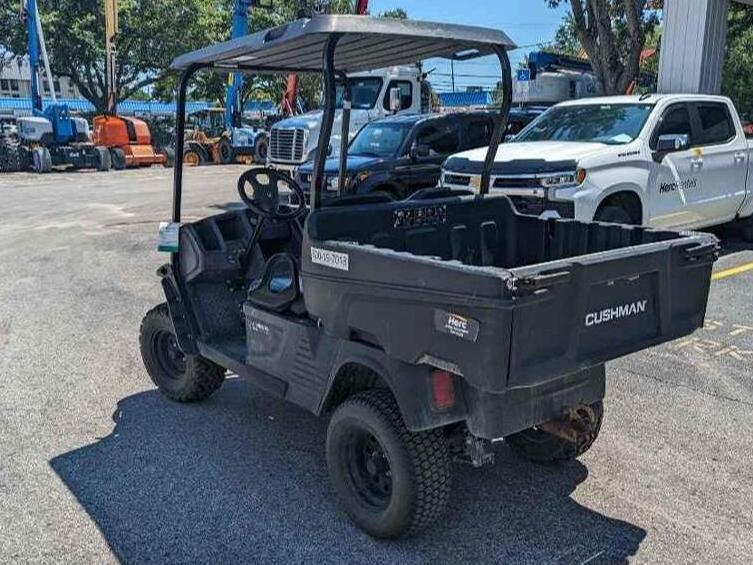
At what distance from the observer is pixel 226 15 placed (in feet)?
123

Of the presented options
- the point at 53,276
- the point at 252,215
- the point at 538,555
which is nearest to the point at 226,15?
→ the point at 53,276

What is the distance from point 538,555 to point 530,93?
17636 mm

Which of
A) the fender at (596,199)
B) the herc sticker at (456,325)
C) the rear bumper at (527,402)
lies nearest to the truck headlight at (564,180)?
the fender at (596,199)

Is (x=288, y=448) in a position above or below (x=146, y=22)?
below

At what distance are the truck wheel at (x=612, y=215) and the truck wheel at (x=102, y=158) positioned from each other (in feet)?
66.7

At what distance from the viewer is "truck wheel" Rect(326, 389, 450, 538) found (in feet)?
10.1

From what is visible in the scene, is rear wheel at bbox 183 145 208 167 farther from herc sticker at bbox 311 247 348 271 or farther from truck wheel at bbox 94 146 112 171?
herc sticker at bbox 311 247 348 271

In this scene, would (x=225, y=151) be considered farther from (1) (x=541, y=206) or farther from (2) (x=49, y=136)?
(1) (x=541, y=206)

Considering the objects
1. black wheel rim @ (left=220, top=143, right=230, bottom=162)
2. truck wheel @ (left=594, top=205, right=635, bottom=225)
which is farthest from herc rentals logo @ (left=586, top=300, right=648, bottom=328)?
black wheel rim @ (left=220, top=143, right=230, bottom=162)

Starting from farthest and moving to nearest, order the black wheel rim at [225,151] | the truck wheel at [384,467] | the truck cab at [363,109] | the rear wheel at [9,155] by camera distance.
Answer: the black wheel rim at [225,151] < the rear wheel at [9,155] < the truck cab at [363,109] < the truck wheel at [384,467]

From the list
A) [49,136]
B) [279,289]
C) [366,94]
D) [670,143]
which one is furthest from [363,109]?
[49,136]

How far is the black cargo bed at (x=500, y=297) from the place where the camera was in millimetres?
2627

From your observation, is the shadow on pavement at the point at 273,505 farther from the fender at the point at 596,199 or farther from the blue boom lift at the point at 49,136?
the blue boom lift at the point at 49,136

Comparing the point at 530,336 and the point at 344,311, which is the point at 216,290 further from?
the point at 530,336
